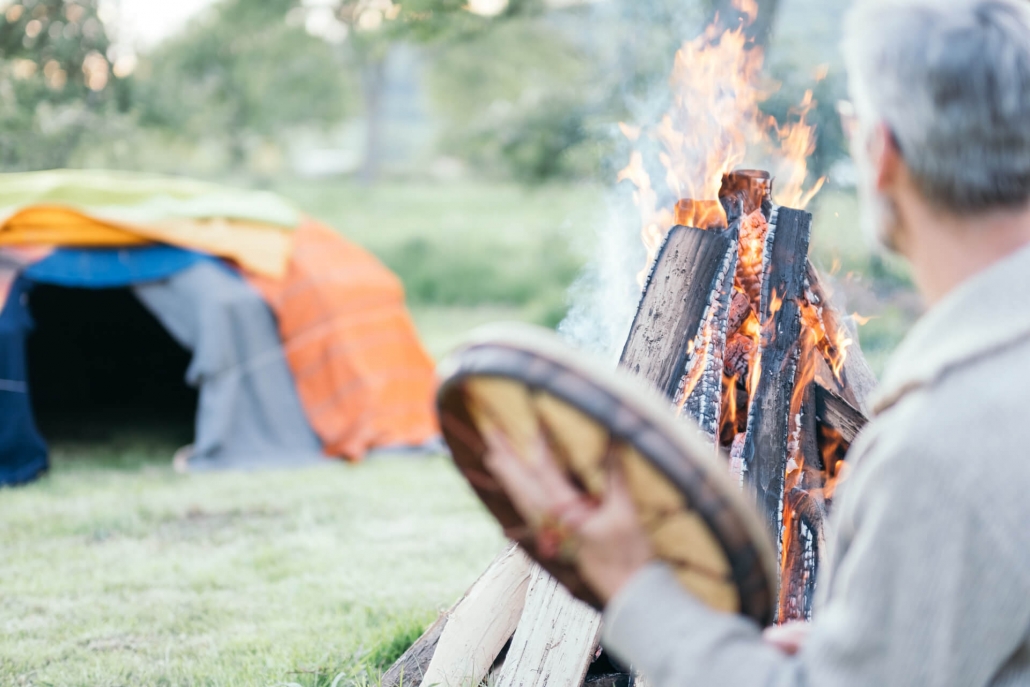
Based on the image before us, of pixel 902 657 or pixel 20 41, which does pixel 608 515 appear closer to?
pixel 902 657

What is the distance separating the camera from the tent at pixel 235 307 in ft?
20.8

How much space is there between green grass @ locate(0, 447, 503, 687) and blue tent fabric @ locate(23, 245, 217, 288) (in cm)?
129

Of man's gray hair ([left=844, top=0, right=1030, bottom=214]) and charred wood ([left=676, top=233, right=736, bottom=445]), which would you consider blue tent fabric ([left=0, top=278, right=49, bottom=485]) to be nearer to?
charred wood ([left=676, top=233, right=736, bottom=445])

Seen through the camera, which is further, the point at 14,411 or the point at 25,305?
the point at 25,305

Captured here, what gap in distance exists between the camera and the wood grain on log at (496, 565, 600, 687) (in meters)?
2.40

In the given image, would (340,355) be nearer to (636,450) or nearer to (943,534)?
(636,450)

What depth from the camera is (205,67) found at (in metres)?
22.4

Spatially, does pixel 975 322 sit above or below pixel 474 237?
above

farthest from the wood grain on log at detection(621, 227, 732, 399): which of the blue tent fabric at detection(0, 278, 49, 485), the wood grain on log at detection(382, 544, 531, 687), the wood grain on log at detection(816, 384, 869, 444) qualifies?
the blue tent fabric at detection(0, 278, 49, 485)

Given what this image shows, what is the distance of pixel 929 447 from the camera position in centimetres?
97

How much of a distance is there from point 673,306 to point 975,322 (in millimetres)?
1539

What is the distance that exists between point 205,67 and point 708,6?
54.2 ft

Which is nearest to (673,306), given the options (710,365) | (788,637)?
(710,365)

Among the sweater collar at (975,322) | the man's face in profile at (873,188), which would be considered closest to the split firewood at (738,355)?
the man's face in profile at (873,188)
